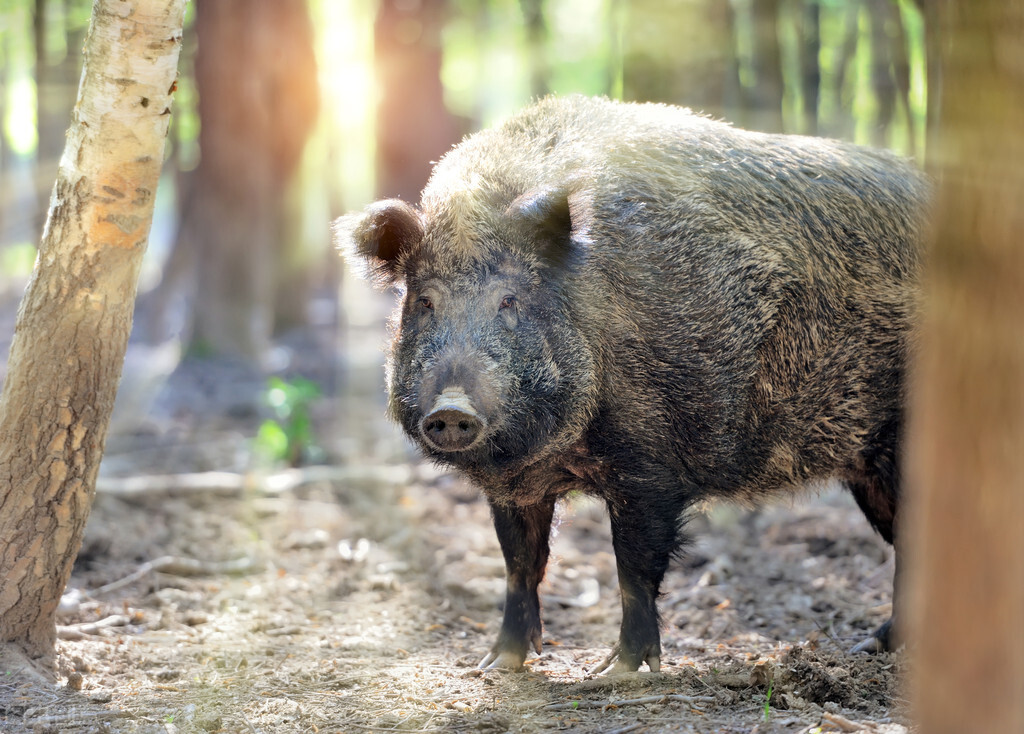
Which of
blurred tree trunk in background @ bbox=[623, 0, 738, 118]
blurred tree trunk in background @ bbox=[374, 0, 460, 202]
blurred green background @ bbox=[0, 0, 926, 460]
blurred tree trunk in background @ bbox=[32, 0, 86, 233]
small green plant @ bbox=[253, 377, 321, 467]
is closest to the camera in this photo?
blurred tree trunk in background @ bbox=[623, 0, 738, 118]

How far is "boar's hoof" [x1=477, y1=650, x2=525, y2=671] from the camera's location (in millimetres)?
4656

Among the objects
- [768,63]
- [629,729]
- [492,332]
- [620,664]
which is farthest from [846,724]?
[768,63]

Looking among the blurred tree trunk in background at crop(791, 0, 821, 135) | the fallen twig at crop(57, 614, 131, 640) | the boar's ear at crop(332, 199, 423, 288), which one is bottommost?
the fallen twig at crop(57, 614, 131, 640)

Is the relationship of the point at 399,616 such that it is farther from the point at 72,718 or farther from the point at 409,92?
the point at 409,92

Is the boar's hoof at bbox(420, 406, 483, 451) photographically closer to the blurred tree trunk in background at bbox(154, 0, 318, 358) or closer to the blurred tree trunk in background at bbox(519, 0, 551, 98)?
the blurred tree trunk in background at bbox(154, 0, 318, 358)

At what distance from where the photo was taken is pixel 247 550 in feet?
21.0

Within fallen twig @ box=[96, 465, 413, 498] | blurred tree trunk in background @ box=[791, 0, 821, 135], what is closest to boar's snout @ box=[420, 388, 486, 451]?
fallen twig @ box=[96, 465, 413, 498]

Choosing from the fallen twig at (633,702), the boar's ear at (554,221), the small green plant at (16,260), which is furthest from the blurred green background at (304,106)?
the small green plant at (16,260)

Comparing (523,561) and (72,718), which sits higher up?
(523,561)

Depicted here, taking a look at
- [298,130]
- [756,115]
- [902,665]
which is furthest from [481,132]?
[298,130]

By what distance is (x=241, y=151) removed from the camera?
1285 cm

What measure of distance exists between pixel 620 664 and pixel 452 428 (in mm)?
1388

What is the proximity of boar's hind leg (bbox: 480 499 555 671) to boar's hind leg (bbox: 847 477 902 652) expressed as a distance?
5.27 feet

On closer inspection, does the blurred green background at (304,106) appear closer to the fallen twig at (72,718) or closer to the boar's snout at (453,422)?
the boar's snout at (453,422)
